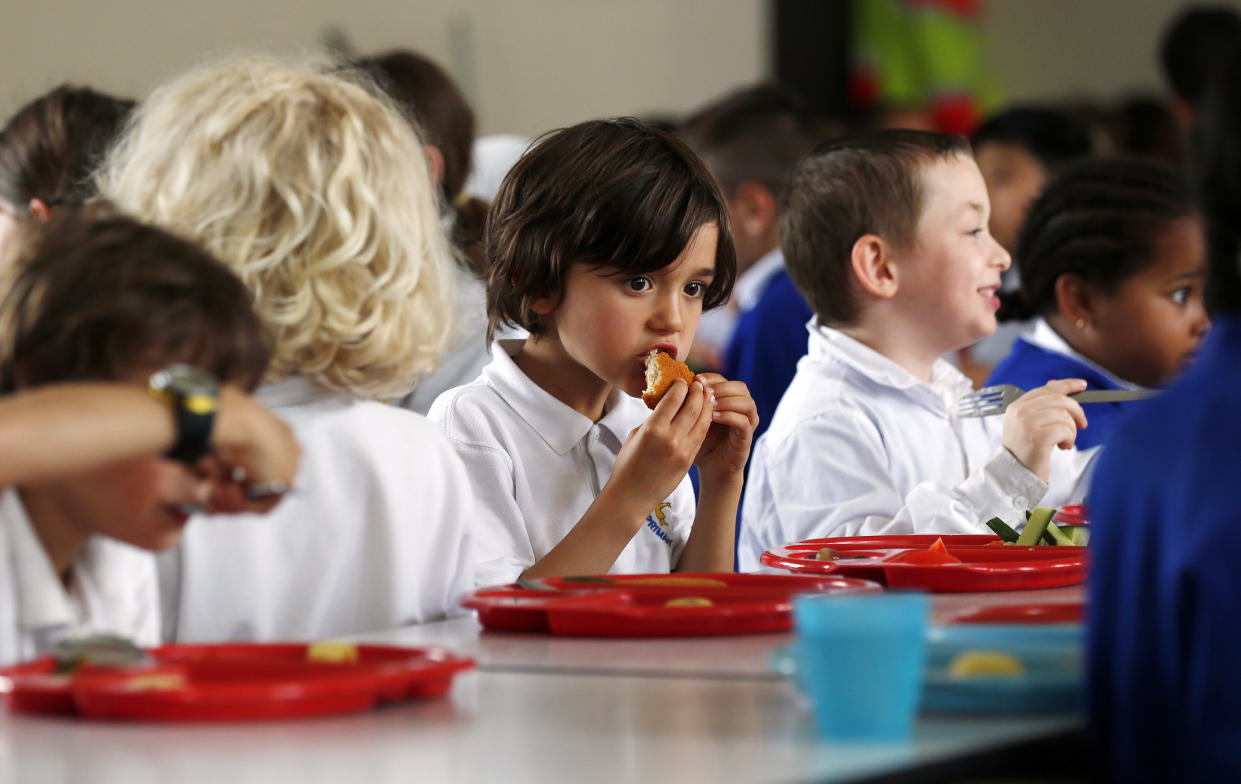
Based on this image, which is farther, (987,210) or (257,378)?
(987,210)

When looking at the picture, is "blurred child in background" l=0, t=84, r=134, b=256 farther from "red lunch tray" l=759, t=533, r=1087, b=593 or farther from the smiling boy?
"red lunch tray" l=759, t=533, r=1087, b=593

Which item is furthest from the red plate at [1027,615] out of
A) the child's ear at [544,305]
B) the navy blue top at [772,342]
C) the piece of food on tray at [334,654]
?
the navy blue top at [772,342]

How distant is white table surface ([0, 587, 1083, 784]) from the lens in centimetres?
97

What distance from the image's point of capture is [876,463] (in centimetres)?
261

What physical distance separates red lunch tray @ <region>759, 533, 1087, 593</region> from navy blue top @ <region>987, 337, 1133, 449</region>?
3.06 feet

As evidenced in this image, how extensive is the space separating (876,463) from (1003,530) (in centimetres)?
43

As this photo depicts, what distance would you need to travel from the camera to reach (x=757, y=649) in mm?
1439

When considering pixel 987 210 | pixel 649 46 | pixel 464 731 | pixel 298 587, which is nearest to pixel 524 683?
pixel 464 731

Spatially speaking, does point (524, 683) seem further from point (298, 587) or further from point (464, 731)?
point (298, 587)

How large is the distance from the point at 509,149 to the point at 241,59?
2.61 metres

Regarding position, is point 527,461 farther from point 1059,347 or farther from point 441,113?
point 441,113

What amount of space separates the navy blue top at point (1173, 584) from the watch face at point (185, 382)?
0.69m

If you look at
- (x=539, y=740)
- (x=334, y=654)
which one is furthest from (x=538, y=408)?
(x=539, y=740)

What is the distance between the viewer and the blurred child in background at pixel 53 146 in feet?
8.57
